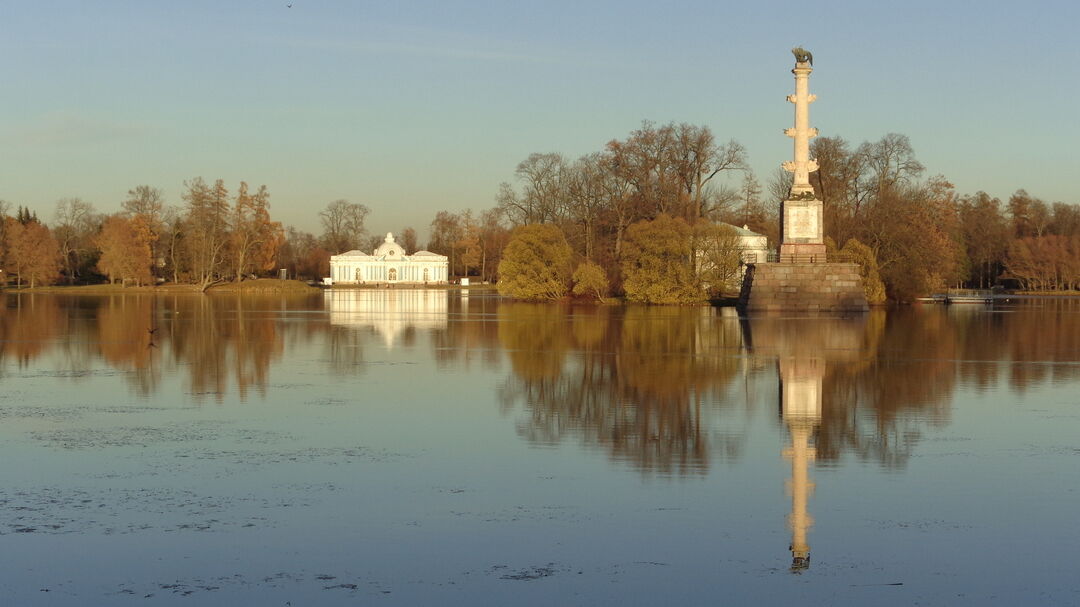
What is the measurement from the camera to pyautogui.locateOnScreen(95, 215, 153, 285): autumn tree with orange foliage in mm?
98438

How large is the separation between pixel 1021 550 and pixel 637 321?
33.5 m

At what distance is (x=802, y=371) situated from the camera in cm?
2197

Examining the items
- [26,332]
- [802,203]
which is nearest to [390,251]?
[802,203]

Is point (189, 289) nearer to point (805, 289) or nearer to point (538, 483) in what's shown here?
point (805, 289)

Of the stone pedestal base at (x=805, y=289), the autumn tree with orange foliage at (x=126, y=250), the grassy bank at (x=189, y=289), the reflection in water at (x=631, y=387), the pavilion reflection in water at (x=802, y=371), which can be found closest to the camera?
the pavilion reflection in water at (x=802, y=371)

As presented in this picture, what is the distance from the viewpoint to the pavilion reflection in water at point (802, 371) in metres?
9.73

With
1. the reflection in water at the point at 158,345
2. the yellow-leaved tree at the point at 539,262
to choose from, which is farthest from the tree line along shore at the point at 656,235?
the reflection in water at the point at 158,345

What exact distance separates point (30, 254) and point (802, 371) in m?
93.6

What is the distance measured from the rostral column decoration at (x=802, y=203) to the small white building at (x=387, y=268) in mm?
79682

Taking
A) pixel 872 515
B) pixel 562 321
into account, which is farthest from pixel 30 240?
pixel 872 515

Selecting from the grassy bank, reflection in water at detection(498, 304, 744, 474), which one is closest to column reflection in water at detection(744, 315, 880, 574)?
reflection in water at detection(498, 304, 744, 474)

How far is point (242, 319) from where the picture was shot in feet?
143

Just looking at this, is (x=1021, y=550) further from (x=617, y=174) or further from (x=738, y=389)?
(x=617, y=174)

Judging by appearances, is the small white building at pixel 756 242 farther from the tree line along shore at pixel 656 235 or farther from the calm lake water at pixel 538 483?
the calm lake water at pixel 538 483
